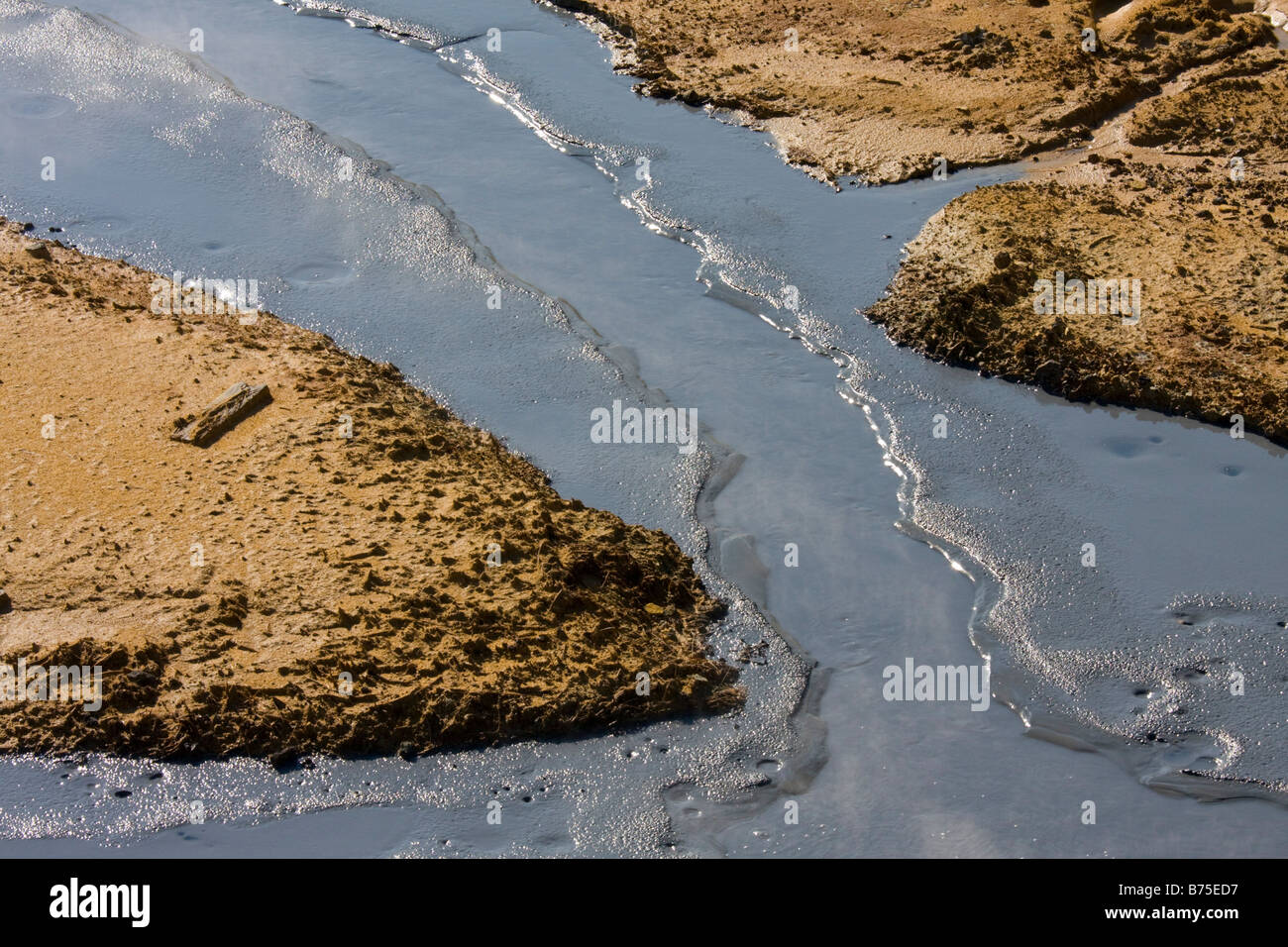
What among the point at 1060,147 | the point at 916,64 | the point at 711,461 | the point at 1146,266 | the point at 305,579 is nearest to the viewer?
the point at 305,579

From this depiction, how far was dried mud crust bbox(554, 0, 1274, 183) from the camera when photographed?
10086 millimetres

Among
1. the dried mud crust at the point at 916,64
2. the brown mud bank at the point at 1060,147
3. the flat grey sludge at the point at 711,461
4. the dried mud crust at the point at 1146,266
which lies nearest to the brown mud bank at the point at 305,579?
the flat grey sludge at the point at 711,461

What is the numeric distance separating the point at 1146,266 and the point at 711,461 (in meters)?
3.27

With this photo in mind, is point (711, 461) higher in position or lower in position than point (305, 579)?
higher

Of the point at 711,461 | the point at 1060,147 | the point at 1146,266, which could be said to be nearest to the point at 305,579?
the point at 711,461

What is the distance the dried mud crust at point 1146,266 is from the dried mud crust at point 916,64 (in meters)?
0.62

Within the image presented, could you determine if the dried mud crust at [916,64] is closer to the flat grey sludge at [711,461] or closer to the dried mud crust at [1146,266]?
the flat grey sludge at [711,461]

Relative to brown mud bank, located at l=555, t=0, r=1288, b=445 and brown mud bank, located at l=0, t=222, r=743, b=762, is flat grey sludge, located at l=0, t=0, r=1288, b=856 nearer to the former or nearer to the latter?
brown mud bank, located at l=0, t=222, r=743, b=762

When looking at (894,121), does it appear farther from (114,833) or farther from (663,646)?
(114,833)

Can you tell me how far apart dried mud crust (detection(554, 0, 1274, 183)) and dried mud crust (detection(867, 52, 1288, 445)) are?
62 cm

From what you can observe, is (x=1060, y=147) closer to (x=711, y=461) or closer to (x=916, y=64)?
(x=916, y=64)

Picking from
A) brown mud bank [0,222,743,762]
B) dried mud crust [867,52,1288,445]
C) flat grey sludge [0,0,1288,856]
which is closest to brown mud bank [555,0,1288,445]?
dried mud crust [867,52,1288,445]

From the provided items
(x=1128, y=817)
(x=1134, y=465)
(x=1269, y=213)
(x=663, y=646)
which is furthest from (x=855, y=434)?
(x=1269, y=213)

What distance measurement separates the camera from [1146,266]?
8.38m
